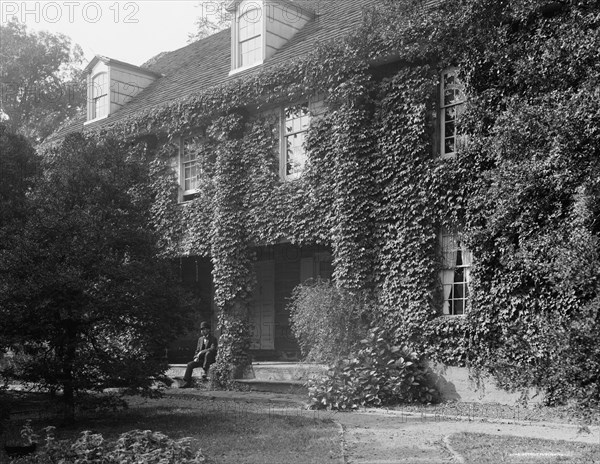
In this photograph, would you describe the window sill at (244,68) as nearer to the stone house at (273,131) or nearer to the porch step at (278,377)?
the stone house at (273,131)

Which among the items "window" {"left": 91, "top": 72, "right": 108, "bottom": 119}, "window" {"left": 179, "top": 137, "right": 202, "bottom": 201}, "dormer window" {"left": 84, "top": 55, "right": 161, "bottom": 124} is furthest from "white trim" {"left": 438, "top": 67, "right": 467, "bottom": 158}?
"window" {"left": 91, "top": 72, "right": 108, "bottom": 119}

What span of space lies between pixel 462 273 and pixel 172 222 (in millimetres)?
8742

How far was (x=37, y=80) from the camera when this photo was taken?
38094 mm

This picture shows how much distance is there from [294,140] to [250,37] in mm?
3761

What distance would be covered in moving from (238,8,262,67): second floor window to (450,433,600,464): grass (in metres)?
12.2

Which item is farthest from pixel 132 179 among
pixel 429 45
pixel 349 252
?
pixel 429 45

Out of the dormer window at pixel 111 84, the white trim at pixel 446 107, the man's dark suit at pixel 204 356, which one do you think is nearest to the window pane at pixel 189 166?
the man's dark suit at pixel 204 356

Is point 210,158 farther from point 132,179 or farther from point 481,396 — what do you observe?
point 481,396

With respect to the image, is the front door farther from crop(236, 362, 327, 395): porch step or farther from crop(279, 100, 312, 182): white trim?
crop(279, 100, 312, 182): white trim

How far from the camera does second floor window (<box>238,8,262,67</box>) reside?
1828cm

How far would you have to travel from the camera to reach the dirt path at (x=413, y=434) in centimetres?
767

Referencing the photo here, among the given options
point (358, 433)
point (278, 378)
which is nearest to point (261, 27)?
point (278, 378)

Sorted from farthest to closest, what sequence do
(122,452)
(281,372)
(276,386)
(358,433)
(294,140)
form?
(294,140), (281,372), (276,386), (358,433), (122,452)

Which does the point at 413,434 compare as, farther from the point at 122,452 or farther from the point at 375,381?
the point at 122,452
